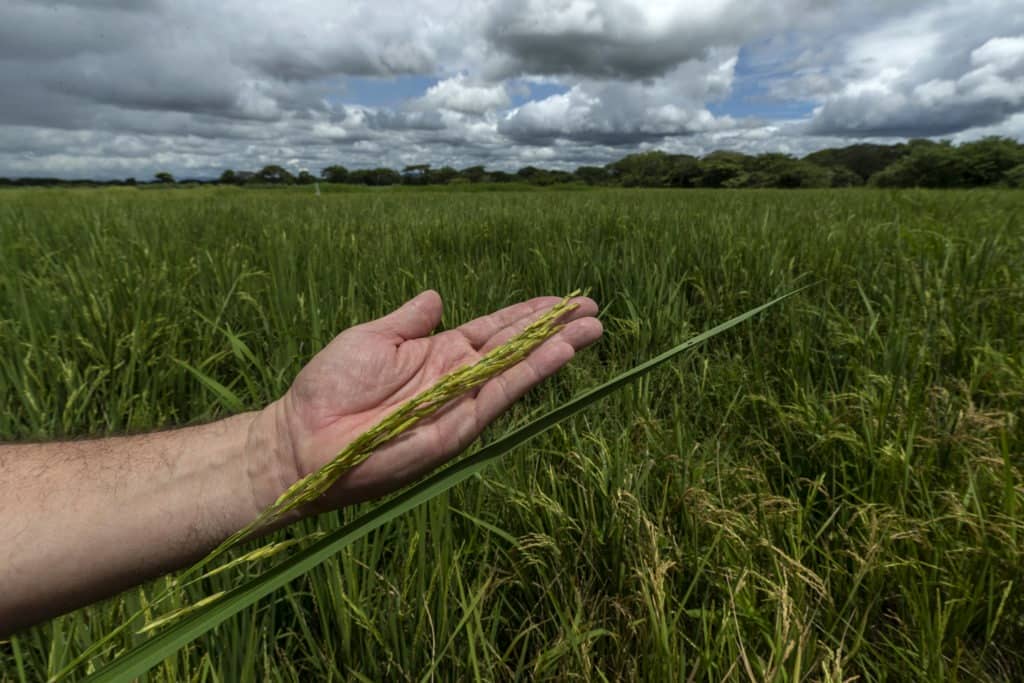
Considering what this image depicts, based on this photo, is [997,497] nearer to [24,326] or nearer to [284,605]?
[284,605]

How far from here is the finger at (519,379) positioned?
1.13m

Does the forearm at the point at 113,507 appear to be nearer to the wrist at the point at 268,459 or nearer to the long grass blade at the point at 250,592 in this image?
the wrist at the point at 268,459

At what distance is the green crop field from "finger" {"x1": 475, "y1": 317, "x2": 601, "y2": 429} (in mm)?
210

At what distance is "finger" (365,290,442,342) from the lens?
1.34 meters

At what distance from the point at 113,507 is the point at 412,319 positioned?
0.76 metres

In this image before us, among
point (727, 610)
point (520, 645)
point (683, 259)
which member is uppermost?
point (683, 259)

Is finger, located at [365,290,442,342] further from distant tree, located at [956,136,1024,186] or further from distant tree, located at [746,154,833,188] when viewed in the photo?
distant tree, located at [746,154,833,188]

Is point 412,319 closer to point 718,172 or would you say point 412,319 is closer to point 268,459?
point 268,459

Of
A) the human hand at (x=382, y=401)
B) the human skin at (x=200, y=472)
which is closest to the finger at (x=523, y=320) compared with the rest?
the human hand at (x=382, y=401)

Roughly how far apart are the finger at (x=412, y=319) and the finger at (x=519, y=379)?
32 centimetres

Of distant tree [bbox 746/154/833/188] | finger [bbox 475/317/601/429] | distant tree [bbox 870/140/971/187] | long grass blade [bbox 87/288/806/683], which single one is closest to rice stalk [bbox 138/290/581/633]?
long grass blade [bbox 87/288/806/683]

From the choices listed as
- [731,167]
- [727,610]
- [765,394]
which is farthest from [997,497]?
[731,167]

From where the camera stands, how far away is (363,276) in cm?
272

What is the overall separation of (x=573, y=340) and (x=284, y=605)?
3.04 ft
